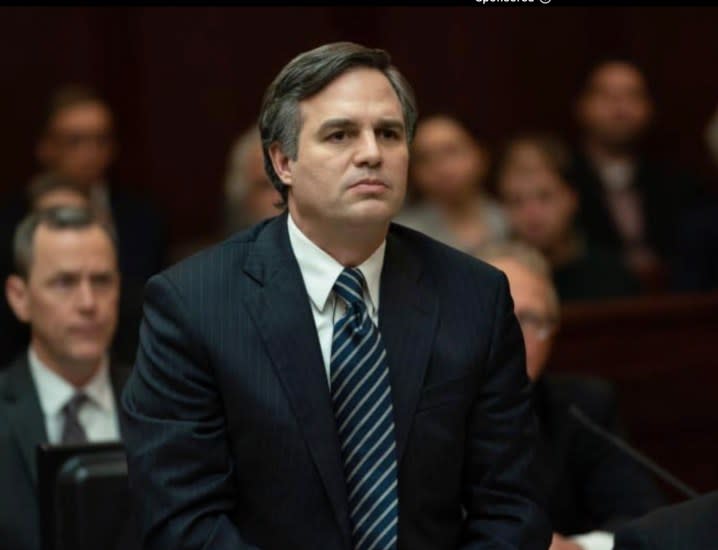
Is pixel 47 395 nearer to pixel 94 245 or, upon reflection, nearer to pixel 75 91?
pixel 94 245

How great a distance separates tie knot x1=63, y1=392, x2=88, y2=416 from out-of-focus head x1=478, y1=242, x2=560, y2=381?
1.03 metres

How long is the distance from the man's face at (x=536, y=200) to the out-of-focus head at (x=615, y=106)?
0.86 metres

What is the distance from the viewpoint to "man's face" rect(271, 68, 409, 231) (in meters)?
2.49

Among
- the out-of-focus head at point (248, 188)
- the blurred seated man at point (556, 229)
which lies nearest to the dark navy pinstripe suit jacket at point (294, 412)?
the out-of-focus head at point (248, 188)

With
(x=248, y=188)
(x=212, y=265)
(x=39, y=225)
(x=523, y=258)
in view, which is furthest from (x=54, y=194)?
(x=212, y=265)

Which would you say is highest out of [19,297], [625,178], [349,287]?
[349,287]

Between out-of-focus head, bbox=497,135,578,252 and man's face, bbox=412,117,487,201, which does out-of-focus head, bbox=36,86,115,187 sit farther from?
out-of-focus head, bbox=497,135,578,252

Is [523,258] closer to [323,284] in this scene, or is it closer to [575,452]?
[575,452]

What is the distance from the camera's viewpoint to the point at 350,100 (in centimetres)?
250

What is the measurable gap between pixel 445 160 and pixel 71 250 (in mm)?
2210

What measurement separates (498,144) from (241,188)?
2.29 meters

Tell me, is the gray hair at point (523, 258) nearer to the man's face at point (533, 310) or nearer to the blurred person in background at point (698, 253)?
the man's face at point (533, 310)

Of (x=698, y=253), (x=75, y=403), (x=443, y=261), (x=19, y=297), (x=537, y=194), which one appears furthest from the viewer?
(x=698, y=253)

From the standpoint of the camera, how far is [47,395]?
3797 millimetres
